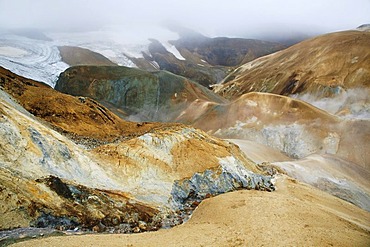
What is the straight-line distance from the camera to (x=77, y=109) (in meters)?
28.8

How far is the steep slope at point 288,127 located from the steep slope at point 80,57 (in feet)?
151

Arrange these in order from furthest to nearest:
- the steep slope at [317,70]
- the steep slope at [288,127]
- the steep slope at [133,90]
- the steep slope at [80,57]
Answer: the steep slope at [80,57]
the steep slope at [317,70]
the steep slope at [133,90]
the steep slope at [288,127]

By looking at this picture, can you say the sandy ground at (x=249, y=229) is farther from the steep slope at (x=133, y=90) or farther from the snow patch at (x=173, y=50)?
the snow patch at (x=173, y=50)

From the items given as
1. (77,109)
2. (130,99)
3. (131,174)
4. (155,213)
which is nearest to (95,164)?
(131,174)

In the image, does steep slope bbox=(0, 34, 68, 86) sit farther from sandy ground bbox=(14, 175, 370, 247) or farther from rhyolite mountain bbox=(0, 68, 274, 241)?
sandy ground bbox=(14, 175, 370, 247)

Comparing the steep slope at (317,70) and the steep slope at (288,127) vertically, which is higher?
the steep slope at (317,70)

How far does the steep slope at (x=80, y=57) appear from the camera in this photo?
9312 centimetres

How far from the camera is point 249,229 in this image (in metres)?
14.6

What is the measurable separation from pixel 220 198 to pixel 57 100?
16.4 metres

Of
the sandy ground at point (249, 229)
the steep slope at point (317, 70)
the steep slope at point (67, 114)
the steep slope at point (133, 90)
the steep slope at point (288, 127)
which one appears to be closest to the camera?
the sandy ground at point (249, 229)

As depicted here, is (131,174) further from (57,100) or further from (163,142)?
(57,100)

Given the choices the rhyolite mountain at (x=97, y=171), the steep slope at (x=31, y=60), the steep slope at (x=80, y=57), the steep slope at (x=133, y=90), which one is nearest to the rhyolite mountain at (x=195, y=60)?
the steep slope at (x=80, y=57)

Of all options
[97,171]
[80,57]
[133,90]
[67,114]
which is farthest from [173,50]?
[97,171]

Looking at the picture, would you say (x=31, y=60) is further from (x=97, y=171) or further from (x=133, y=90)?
(x=97, y=171)
